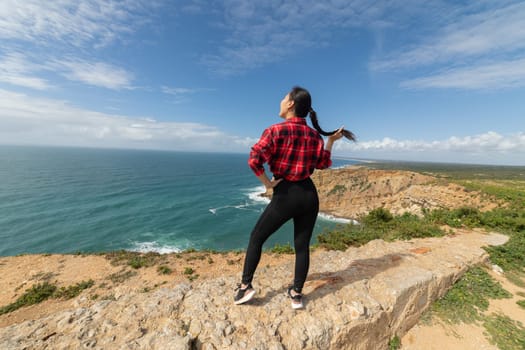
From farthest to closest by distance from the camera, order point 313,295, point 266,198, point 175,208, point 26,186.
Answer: point 266,198 < point 26,186 < point 175,208 < point 313,295

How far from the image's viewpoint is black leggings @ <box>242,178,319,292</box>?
2.17m

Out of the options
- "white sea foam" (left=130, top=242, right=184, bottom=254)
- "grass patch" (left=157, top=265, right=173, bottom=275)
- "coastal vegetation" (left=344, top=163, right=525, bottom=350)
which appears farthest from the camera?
"white sea foam" (left=130, top=242, right=184, bottom=254)

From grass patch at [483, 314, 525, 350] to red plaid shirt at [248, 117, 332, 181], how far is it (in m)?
3.74

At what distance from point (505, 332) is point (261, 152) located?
177 inches

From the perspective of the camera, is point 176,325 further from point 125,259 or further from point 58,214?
point 58,214

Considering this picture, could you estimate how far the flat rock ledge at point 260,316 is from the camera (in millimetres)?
2045

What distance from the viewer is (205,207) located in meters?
34.1

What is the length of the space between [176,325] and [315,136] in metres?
2.61

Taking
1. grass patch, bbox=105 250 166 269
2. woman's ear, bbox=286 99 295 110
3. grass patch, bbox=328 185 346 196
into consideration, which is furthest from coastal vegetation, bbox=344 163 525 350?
grass patch, bbox=328 185 346 196

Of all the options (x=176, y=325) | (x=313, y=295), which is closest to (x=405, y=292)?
(x=313, y=295)

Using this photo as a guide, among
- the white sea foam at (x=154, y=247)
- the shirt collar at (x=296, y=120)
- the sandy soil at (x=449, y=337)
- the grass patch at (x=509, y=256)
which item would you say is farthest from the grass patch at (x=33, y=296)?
the grass patch at (x=509, y=256)

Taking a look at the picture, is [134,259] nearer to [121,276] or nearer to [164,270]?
[121,276]

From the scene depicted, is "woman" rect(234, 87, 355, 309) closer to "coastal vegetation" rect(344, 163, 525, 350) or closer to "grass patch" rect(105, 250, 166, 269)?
"coastal vegetation" rect(344, 163, 525, 350)

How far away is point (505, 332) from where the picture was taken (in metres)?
2.92
